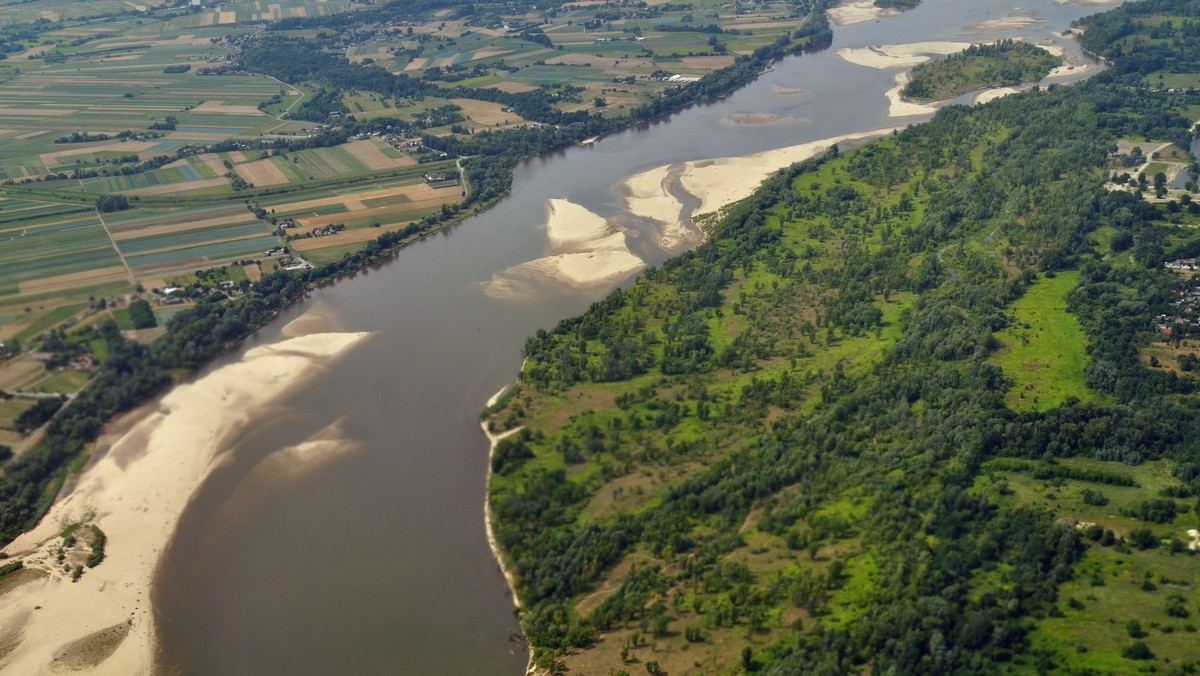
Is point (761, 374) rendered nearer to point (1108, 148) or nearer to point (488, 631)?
point (488, 631)

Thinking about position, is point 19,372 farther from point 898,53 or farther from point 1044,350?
point 898,53

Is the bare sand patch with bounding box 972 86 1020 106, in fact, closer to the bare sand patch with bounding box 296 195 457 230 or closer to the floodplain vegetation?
the floodplain vegetation

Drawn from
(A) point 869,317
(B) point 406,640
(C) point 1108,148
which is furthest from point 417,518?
(C) point 1108,148

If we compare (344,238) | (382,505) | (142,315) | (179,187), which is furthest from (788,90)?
(382,505)

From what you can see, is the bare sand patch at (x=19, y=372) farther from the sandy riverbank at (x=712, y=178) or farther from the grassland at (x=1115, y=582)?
the grassland at (x=1115, y=582)

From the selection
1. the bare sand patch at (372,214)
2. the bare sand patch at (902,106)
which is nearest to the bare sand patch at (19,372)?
the bare sand patch at (372,214)
